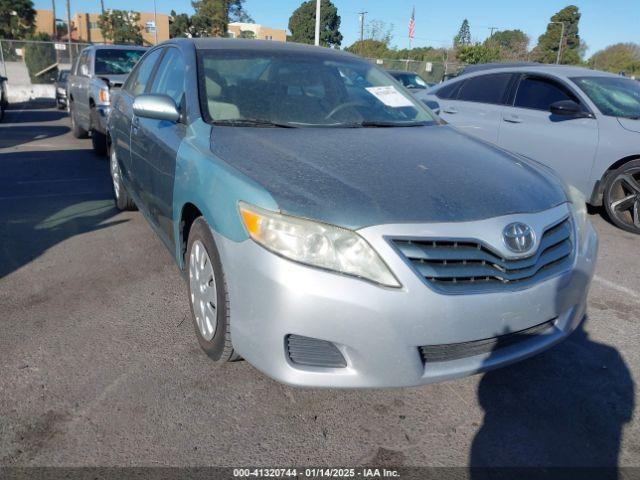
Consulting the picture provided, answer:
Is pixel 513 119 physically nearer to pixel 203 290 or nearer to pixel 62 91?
pixel 203 290

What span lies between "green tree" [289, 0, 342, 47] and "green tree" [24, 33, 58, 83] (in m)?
46.1

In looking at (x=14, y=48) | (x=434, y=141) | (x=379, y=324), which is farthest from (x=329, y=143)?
(x=14, y=48)

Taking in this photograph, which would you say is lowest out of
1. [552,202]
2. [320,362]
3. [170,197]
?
[320,362]

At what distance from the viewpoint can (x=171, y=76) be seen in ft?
11.9

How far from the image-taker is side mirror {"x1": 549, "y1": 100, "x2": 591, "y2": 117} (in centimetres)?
538

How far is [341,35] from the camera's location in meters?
75.7

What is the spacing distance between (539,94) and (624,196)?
151cm

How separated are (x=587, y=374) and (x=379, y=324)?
4.79ft

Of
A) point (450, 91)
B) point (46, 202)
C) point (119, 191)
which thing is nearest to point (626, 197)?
point (450, 91)

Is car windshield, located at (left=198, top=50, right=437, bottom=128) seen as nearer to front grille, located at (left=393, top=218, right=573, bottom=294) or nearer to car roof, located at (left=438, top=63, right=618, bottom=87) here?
front grille, located at (left=393, top=218, right=573, bottom=294)

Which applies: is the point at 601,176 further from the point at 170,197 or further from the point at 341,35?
→ the point at 341,35

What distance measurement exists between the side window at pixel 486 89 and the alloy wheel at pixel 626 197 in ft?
5.66

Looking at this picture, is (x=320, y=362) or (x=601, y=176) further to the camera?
(x=601, y=176)

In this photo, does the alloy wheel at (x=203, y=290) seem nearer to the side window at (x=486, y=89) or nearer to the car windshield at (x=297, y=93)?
the car windshield at (x=297, y=93)
